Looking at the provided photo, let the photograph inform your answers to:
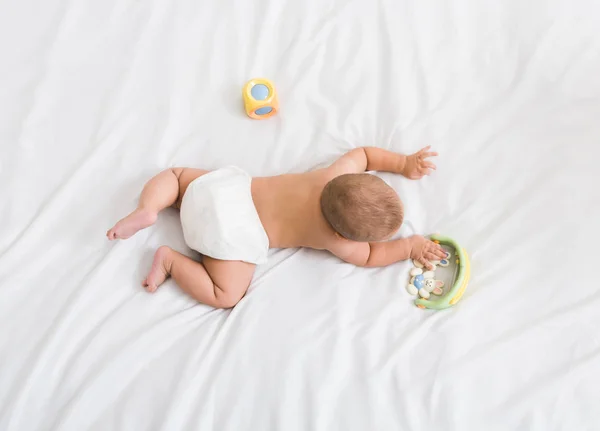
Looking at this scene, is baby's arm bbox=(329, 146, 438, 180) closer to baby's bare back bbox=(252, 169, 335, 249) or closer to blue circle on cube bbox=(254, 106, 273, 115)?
baby's bare back bbox=(252, 169, 335, 249)

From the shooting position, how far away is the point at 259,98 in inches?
52.4

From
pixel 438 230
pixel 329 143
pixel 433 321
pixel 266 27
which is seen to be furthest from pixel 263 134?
pixel 433 321

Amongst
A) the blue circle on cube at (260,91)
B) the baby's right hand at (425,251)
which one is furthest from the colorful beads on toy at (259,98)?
the baby's right hand at (425,251)

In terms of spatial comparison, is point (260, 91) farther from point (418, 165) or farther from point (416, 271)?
point (416, 271)

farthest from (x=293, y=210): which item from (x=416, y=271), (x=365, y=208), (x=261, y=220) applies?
(x=416, y=271)

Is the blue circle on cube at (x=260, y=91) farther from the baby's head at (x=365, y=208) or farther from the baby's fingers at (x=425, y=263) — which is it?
the baby's fingers at (x=425, y=263)

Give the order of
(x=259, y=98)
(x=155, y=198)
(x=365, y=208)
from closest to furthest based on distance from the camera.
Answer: (x=365, y=208) < (x=155, y=198) < (x=259, y=98)

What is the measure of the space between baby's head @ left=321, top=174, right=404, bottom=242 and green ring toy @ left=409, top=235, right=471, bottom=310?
161mm

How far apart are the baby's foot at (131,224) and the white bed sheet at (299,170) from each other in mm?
66

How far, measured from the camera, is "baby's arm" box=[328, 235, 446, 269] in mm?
1201

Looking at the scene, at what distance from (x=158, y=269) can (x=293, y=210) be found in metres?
0.32

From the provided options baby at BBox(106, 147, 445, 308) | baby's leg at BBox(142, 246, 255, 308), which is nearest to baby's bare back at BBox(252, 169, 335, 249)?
baby at BBox(106, 147, 445, 308)

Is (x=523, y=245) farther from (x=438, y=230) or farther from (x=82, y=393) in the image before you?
(x=82, y=393)

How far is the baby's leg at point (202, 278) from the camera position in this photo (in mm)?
1168
